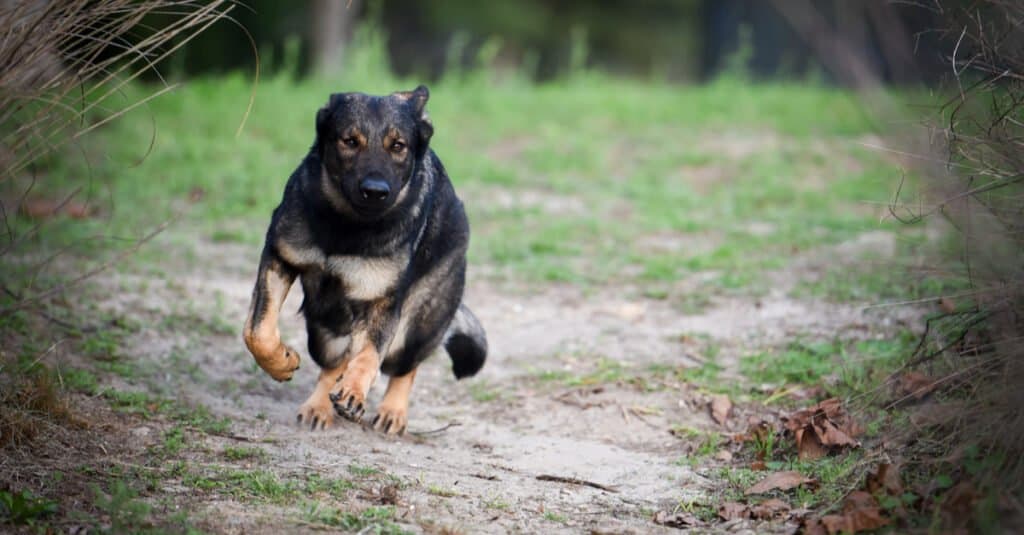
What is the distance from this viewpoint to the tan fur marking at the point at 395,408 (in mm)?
6109

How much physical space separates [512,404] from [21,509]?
317 centimetres

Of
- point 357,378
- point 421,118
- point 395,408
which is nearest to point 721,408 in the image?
point 395,408

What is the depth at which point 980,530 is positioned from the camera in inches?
150

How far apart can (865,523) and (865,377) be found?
2.29 m

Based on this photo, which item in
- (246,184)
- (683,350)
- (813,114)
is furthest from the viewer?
(813,114)

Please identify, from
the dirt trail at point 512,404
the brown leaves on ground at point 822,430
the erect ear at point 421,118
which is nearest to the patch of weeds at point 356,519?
the dirt trail at point 512,404

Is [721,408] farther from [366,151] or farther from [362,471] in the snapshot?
[366,151]

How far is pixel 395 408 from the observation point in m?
6.16

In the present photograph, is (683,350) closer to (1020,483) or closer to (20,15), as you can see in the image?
(1020,483)

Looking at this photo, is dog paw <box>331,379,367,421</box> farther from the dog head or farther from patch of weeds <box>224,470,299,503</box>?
the dog head

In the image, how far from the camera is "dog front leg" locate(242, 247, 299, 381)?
18.2ft

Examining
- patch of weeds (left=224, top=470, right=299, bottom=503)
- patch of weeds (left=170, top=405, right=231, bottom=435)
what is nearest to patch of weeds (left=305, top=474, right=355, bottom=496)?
patch of weeds (left=224, top=470, right=299, bottom=503)

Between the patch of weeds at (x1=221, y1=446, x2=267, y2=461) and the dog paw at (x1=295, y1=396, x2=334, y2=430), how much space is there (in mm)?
728

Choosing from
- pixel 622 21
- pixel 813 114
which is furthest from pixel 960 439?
pixel 622 21
